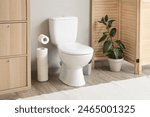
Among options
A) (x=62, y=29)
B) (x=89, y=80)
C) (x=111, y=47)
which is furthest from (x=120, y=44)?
(x=62, y=29)

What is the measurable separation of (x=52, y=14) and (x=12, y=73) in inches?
40.7

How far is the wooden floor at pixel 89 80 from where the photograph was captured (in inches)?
120

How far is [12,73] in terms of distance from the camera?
303 cm

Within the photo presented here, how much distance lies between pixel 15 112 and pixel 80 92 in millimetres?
533

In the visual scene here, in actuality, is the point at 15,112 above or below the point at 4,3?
below

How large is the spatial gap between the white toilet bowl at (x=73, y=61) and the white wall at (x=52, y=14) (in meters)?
0.39

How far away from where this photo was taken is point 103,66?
416 centimetres

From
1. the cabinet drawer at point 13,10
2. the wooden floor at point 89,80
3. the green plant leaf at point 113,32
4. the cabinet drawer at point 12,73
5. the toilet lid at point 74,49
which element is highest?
the cabinet drawer at point 13,10

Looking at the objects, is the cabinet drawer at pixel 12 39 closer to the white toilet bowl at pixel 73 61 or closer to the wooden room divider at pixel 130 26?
the white toilet bowl at pixel 73 61

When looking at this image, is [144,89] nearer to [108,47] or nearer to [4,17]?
[4,17]

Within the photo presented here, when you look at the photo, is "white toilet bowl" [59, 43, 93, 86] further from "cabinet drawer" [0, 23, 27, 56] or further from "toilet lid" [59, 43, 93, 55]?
"cabinet drawer" [0, 23, 27, 56]

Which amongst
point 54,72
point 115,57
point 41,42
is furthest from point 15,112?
point 115,57

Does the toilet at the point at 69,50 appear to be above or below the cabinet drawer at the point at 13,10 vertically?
below

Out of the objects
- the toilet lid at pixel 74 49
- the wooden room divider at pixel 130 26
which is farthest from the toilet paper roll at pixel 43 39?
the wooden room divider at pixel 130 26
